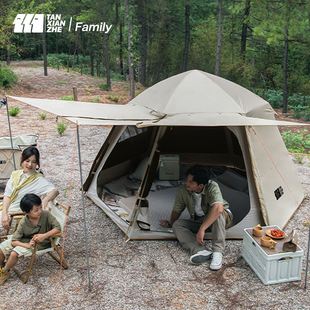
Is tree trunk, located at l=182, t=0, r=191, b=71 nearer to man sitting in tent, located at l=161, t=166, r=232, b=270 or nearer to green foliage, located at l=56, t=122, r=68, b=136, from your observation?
green foliage, located at l=56, t=122, r=68, b=136

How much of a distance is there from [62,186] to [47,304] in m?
2.93

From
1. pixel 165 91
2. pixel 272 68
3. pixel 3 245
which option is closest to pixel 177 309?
pixel 3 245

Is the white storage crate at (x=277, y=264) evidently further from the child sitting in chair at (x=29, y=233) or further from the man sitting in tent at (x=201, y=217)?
the child sitting in chair at (x=29, y=233)

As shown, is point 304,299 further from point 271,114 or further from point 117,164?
point 117,164

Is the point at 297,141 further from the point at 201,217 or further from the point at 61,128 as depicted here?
the point at 201,217

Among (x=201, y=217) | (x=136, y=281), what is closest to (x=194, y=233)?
(x=201, y=217)

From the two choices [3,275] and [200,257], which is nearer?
[3,275]

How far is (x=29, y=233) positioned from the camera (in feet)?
12.0

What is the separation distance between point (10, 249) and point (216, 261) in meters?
1.86

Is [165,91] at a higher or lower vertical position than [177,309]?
higher

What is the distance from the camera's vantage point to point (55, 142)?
8.82 meters

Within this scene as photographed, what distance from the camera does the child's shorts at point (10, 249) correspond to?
353 centimetres

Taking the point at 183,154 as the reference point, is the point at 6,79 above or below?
above

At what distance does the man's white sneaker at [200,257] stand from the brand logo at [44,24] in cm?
1574
